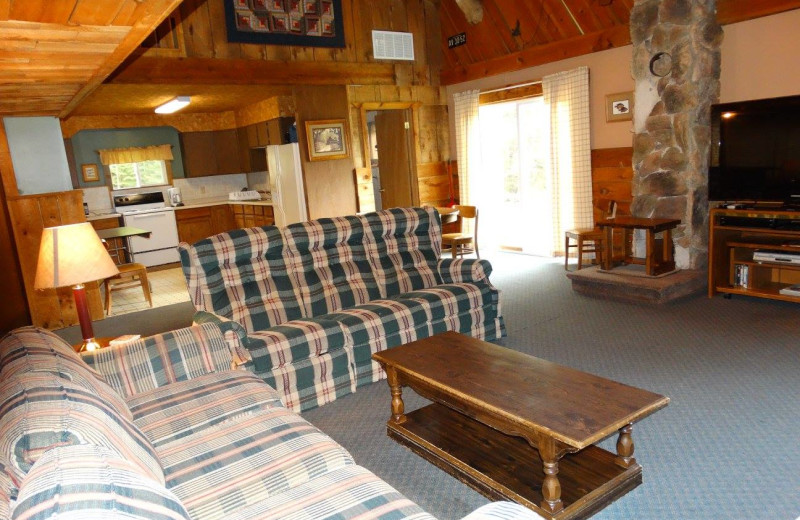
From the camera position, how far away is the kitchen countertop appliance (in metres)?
8.04

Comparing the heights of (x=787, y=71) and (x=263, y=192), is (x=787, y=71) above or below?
above

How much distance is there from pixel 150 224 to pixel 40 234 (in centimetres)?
319

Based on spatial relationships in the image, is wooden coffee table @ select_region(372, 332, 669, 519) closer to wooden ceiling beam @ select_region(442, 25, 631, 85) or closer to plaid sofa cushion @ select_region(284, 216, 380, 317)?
plaid sofa cushion @ select_region(284, 216, 380, 317)

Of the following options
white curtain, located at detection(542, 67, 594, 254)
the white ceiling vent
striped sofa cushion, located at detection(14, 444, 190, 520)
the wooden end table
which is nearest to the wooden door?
the white ceiling vent

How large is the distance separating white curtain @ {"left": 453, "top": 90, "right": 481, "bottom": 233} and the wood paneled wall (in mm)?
4766

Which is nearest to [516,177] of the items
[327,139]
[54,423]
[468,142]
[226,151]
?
[468,142]

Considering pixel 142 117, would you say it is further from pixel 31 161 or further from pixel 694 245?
pixel 694 245

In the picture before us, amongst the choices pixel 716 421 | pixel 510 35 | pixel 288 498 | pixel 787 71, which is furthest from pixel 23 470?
pixel 510 35

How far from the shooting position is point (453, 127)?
8.19 metres

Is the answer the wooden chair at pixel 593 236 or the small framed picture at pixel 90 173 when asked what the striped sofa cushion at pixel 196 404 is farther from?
the small framed picture at pixel 90 173

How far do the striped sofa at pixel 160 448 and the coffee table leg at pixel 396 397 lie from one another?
64 centimetres

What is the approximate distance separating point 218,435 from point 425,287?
221 cm

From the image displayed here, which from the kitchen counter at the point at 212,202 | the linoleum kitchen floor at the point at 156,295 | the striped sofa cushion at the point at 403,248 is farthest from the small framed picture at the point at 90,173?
the striped sofa cushion at the point at 403,248

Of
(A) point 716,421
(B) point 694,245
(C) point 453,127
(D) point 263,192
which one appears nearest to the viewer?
(A) point 716,421
